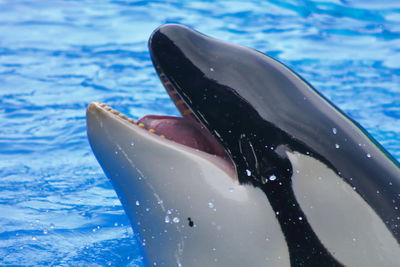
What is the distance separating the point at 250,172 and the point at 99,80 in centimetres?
675

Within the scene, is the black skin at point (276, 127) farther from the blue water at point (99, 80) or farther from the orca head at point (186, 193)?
Result: the blue water at point (99, 80)

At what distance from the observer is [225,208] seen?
2.82 m

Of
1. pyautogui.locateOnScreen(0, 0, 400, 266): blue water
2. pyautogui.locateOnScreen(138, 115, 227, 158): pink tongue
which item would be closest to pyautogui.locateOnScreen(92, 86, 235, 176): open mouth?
pyautogui.locateOnScreen(138, 115, 227, 158): pink tongue

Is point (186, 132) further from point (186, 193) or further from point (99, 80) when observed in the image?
point (99, 80)

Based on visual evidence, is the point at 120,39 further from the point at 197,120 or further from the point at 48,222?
the point at 197,120

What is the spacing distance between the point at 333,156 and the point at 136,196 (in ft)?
2.71

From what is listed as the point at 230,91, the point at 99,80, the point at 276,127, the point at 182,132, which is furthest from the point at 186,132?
the point at 99,80

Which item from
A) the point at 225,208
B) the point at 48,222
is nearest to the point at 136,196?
the point at 225,208

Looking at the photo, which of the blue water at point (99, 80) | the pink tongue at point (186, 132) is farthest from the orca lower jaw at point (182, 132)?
the blue water at point (99, 80)

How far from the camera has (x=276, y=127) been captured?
2820 millimetres

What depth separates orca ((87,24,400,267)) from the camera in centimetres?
277

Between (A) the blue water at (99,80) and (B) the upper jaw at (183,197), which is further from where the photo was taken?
(A) the blue water at (99,80)

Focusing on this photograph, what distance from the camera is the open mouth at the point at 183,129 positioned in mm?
2994

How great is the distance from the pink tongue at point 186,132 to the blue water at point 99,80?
1991 millimetres
